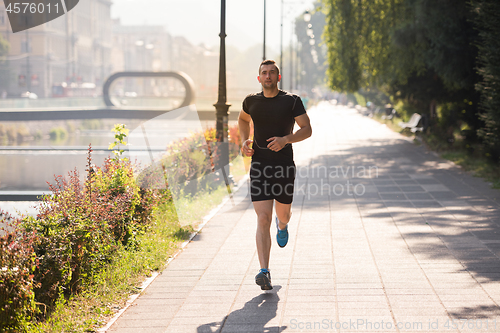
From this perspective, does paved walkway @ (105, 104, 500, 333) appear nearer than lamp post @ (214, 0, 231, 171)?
Yes

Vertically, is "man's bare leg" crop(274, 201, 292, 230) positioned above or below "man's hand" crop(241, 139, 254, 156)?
below

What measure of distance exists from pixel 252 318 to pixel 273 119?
5.71ft

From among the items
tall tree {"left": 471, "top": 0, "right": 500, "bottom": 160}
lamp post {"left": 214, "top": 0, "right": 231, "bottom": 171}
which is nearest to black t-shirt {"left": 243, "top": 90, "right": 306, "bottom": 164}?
lamp post {"left": 214, "top": 0, "right": 231, "bottom": 171}

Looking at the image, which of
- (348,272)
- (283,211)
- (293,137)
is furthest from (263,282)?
(293,137)

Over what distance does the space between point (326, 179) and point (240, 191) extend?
2469mm

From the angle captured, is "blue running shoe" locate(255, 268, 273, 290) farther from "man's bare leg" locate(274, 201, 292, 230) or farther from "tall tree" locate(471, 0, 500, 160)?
"tall tree" locate(471, 0, 500, 160)

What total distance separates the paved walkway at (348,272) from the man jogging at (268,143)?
1.78 feet

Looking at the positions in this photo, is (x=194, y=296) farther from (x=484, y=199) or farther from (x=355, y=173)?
(x=355, y=173)

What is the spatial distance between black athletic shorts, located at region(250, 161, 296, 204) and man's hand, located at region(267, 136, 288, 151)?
0.97 ft

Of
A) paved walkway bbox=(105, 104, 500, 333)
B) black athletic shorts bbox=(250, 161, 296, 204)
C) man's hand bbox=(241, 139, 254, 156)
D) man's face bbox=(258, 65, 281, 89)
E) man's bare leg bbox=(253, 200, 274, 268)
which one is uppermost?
man's face bbox=(258, 65, 281, 89)

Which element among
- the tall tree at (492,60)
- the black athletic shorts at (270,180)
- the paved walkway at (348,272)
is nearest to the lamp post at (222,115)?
the paved walkway at (348,272)

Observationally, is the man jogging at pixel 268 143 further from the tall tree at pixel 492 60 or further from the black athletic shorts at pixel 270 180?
the tall tree at pixel 492 60

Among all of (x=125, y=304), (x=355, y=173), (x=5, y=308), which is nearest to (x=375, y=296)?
(x=125, y=304)

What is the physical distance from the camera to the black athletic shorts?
216 inches
